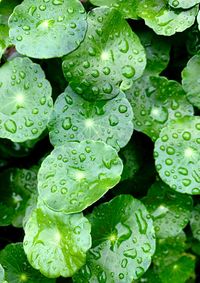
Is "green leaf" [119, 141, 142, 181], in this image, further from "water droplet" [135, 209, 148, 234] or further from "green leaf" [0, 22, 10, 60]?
"green leaf" [0, 22, 10, 60]

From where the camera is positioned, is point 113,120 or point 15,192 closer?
point 113,120

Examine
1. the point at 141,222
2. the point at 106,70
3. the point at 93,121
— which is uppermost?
the point at 106,70

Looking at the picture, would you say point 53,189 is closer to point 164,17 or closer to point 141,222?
point 141,222

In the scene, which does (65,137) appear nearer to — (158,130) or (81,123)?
(81,123)

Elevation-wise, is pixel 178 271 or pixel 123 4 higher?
pixel 123 4

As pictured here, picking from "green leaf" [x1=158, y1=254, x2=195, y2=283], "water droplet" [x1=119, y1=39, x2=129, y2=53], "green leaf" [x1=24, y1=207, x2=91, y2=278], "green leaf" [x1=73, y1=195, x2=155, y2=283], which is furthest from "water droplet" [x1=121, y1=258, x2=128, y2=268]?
"water droplet" [x1=119, y1=39, x2=129, y2=53]

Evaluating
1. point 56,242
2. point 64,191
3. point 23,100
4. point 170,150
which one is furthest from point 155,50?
point 56,242

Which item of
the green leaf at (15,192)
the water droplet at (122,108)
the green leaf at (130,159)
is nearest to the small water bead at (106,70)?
the water droplet at (122,108)
